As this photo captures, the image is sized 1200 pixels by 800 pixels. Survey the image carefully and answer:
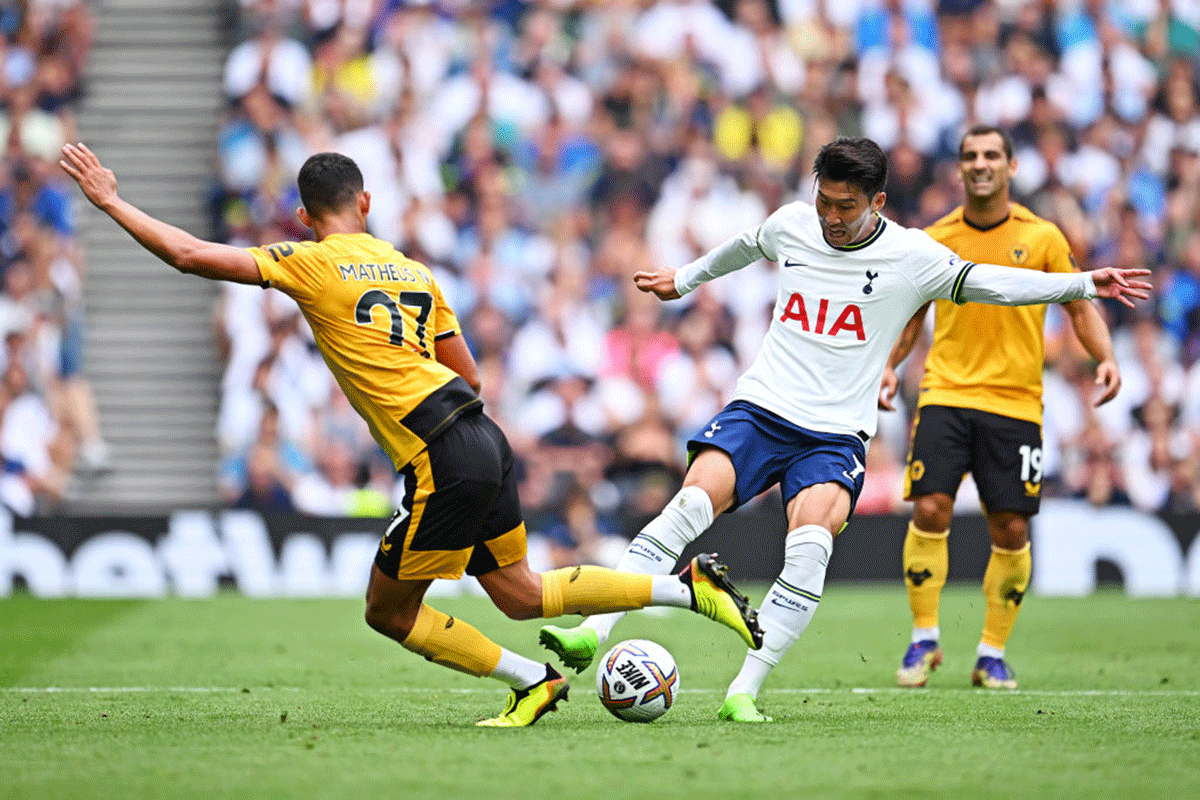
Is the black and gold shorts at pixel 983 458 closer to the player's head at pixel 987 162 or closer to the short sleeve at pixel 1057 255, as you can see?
the short sleeve at pixel 1057 255

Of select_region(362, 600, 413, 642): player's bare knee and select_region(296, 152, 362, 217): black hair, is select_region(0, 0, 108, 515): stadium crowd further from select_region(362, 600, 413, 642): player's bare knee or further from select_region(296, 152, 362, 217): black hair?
select_region(296, 152, 362, 217): black hair

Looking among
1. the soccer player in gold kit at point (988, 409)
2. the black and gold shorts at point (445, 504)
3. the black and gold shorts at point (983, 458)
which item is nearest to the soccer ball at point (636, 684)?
the black and gold shorts at point (445, 504)

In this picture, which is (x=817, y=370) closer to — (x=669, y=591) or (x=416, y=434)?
(x=669, y=591)

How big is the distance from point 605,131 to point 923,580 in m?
9.03

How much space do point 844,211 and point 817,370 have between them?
2.24ft

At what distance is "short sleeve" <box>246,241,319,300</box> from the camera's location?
5719mm

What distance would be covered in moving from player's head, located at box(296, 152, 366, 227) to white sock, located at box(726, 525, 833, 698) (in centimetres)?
223

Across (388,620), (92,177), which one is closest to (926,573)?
(388,620)

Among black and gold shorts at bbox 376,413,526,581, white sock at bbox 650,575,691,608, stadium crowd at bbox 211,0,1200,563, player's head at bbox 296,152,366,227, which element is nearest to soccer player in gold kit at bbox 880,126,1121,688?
white sock at bbox 650,575,691,608

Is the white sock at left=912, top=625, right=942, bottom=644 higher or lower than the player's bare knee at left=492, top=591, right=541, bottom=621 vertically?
lower

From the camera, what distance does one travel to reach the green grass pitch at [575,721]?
Result: 4664mm

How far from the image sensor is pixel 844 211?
21.0 feet

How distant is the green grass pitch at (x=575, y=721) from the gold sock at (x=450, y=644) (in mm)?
270

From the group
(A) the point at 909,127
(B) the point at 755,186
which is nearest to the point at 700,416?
(B) the point at 755,186
